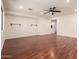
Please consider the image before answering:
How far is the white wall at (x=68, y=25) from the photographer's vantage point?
884cm

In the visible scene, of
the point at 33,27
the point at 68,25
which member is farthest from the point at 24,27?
the point at 68,25

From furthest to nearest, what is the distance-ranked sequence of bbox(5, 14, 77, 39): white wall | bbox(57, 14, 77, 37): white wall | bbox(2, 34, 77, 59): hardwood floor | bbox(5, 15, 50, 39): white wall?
bbox(57, 14, 77, 37): white wall
bbox(5, 14, 77, 39): white wall
bbox(5, 15, 50, 39): white wall
bbox(2, 34, 77, 59): hardwood floor

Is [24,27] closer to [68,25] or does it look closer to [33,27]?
[33,27]

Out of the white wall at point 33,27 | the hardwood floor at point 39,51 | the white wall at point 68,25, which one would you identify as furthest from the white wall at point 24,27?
the hardwood floor at point 39,51

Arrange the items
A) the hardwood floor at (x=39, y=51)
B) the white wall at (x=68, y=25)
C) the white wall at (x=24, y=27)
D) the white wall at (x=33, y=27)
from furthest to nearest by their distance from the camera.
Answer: the white wall at (x=68, y=25) → the white wall at (x=33, y=27) → the white wall at (x=24, y=27) → the hardwood floor at (x=39, y=51)

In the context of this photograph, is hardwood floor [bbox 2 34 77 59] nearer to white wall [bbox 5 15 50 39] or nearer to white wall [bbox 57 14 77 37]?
white wall [bbox 5 15 50 39]

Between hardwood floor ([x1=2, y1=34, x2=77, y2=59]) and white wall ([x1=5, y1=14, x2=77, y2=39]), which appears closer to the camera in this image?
hardwood floor ([x1=2, y1=34, x2=77, y2=59])

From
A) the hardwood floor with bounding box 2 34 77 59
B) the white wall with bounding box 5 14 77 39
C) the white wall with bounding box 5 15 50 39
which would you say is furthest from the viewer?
the white wall with bounding box 5 14 77 39

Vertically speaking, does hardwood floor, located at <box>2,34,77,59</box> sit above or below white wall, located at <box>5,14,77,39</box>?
below

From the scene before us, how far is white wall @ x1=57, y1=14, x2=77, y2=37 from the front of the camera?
8.84 metres

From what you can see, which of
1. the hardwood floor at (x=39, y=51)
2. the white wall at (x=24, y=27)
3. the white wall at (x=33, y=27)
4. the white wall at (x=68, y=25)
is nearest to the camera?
the hardwood floor at (x=39, y=51)

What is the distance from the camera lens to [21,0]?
4668mm

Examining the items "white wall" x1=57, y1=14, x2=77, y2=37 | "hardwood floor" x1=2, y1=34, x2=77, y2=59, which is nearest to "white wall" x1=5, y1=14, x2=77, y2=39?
"white wall" x1=57, y1=14, x2=77, y2=37

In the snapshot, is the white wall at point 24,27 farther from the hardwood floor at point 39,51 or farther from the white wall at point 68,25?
the hardwood floor at point 39,51
